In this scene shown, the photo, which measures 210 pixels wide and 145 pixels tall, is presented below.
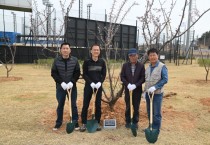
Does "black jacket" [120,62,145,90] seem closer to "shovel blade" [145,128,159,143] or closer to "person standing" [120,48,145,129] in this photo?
"person standing" [120,48,145,129]

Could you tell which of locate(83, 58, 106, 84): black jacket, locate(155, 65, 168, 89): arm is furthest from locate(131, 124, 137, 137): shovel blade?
locate(83, 58, 106, 84): black jacket

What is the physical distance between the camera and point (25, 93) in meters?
7.52

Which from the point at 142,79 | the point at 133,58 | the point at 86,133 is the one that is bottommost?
the point at 86,133

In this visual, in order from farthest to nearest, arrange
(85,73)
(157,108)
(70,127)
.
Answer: (85,73) < (70,127) < (157,108)

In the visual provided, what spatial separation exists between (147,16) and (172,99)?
8.57 feet

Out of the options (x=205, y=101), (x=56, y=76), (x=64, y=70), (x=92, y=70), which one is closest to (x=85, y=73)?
(x=92, y=70)

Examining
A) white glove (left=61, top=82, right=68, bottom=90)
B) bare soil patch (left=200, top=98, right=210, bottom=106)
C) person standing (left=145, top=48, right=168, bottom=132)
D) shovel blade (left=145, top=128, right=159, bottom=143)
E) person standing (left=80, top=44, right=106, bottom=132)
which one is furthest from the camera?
bare soil patch (left=200, top=98, right=210, bottom=106)

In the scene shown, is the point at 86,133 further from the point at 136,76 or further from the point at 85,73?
the point at 136,76

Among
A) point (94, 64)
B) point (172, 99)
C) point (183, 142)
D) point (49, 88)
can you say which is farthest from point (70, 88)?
point (49, 88)

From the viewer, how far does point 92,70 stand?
4.26 meters

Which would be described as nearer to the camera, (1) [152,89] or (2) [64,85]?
(1) [152,89]

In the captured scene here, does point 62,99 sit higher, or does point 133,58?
→ point 133,58

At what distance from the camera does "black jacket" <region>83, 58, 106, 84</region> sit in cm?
425

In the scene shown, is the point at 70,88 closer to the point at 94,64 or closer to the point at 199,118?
the point at 94,64
